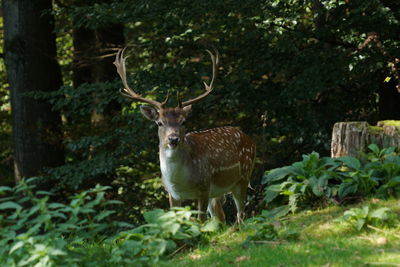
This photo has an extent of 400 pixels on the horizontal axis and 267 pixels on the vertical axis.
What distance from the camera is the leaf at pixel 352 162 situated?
7.05m

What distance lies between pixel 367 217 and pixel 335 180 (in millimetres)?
1407

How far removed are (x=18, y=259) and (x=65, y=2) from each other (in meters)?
12.1

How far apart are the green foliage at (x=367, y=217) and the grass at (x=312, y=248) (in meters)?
0.06

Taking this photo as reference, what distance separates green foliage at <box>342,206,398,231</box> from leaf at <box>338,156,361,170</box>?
1.04 m

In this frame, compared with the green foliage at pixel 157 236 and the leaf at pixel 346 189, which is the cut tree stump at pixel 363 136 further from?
the green foliage at pixel 157 236

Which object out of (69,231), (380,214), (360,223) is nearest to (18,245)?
(69,231)

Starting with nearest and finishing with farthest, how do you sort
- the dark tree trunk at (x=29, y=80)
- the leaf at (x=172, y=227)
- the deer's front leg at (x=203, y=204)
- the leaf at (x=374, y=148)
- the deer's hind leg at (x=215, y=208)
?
the leaf at (x=172, y=227)
the leaf at (x=374, y=148)
the deer's front leg at (x=203, y=204)
the deer's hind leg at (x=215, y=208)
the dark tree trunk at (x=29, y=80)

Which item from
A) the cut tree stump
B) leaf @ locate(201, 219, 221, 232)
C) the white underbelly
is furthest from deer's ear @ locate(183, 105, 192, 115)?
leaf @ locate(201, 219, 221, 232)

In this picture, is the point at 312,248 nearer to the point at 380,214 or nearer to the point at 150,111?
the point at 380,214

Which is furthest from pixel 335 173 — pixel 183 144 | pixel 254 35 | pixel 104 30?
pixel 104 30

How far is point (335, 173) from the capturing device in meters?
7.04

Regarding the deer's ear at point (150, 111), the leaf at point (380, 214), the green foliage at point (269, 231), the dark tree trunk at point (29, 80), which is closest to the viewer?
the leaf at point (380, 214)

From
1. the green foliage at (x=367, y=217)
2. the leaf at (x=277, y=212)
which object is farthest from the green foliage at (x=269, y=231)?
the green foliage at (x=367, y=217)

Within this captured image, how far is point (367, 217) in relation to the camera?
5.89 meters
